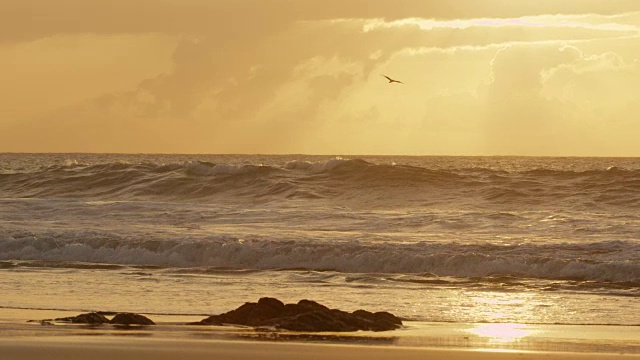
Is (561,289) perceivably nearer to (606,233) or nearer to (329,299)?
(329,299)

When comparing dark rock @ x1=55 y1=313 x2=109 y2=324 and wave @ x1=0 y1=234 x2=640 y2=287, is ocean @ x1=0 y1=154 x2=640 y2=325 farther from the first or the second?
dark rock @ x1=55 y1=313 x2=109 y2=324

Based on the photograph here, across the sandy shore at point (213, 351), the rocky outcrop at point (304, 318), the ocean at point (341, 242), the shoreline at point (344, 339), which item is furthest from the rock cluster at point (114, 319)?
the ocean at point (341, 242)

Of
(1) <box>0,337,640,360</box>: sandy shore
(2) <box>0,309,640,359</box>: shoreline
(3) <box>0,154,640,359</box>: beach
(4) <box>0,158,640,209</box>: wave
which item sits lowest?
(1) <box>0,337,640,360</box>: sandy shore

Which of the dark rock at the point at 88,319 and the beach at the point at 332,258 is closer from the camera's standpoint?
the beach at the point at 332,258

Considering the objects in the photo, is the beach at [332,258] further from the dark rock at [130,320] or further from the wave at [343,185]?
the dark rock at [130,320]

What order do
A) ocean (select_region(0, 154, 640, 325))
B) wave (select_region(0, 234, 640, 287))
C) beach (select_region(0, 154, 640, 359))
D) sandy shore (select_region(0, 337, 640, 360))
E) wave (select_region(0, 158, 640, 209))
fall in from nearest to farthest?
sandy shore (select_region(0, 337, 640, 360)) → beach (select_region(0, 154, 640, 359)) → ocean (select_region(0, 154, 640, 325)) → wave (select_region(0, 234, 640, 287)) → wave (select_region(0, 158, 640, 209))

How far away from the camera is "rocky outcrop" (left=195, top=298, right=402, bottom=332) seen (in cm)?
1195

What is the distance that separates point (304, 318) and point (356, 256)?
899cm

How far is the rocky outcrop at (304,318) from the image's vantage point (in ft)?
39.2

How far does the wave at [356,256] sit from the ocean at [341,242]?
4 cm

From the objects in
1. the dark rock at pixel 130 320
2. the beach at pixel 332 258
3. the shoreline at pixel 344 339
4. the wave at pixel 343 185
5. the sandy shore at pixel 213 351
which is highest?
the wave at pixel 343 185

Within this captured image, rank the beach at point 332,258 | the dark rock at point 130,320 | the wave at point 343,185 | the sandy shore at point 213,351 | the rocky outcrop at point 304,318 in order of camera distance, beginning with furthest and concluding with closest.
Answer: the wave at point 343,185
the dark rock at point 130,320
the rocky outcrop at point 304,318
the beach at point 332,258
the sandy shore at point 213,351

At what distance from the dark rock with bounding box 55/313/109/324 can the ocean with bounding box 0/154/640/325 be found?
1.43 m

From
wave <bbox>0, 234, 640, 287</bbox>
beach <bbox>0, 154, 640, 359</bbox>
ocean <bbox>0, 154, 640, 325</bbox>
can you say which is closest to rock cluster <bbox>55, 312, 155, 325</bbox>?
beach <bbox>0, 154, 640, 359</bbox>
